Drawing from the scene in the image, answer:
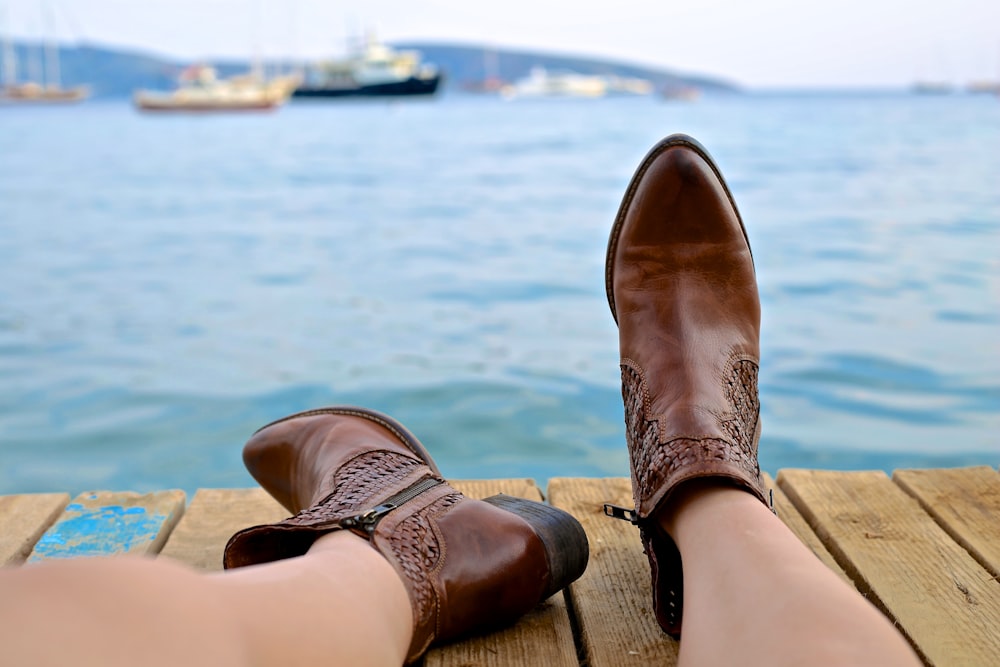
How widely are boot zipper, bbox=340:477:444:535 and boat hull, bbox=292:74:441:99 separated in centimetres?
4500

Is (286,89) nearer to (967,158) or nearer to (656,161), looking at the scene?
(967,158)

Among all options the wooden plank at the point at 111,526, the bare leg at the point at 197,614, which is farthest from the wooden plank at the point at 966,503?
the wooden plank at the point at 111,526

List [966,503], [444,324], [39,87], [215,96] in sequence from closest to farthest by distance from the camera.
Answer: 1. [966,503]
2. [444,324]
3. [215,96]
4. [39,87]

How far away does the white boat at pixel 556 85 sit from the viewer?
211ft

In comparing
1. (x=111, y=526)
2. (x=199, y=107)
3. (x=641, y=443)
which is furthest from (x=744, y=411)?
(x=199, y=107)

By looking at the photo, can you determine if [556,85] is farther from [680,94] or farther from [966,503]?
[966,503]

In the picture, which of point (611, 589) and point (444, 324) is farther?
point (444, 324)

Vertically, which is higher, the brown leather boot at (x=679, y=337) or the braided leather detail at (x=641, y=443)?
the brown leather boot at (x=679, y=337)

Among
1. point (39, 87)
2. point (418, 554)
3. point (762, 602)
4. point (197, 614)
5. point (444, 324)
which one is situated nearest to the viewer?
point (197, 614)

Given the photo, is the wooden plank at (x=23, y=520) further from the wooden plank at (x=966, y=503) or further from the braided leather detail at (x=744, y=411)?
the wooden plank at (x=966, y=503)

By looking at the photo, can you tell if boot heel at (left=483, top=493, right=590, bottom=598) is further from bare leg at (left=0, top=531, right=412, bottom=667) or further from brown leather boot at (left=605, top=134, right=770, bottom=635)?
bare leg at (left=0, top=531, right=412, bottom=667)

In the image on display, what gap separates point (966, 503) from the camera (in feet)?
5.19

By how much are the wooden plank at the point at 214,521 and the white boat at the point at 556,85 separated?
64.3 metres

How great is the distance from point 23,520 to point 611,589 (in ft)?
2.90
